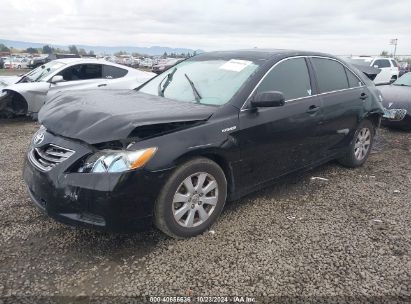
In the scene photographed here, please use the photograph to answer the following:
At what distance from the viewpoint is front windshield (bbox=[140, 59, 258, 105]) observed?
145 inches

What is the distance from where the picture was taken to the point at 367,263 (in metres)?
3.03

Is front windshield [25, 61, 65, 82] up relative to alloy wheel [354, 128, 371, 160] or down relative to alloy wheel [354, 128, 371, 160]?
up

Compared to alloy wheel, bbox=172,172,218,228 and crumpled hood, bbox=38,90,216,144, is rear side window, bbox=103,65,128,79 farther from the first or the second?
alloy wheel, bbox=172,172,218,228

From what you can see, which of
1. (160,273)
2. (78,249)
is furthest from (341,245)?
(78,249)

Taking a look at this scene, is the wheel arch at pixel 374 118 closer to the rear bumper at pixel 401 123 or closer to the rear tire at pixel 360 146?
the rear tire at pixel 360 146

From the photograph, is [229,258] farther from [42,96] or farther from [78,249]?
[42,96]

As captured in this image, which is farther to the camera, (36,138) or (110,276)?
(36,138)

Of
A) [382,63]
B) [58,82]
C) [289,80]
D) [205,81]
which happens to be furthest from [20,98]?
[382,63]

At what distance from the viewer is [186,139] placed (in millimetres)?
3049

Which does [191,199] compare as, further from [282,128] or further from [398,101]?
[398,101]

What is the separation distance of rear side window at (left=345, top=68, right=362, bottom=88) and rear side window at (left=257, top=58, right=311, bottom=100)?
1.02m

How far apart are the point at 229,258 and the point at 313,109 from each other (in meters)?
2.09

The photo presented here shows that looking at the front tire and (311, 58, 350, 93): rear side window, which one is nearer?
the front tire

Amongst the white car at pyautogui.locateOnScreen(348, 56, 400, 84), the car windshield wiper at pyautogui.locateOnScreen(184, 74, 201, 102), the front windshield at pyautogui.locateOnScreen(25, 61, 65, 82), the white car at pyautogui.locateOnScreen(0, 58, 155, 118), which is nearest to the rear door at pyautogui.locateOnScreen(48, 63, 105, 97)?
the white car at pyautogui.locateOnScreen(0, 58, 155, 118)
